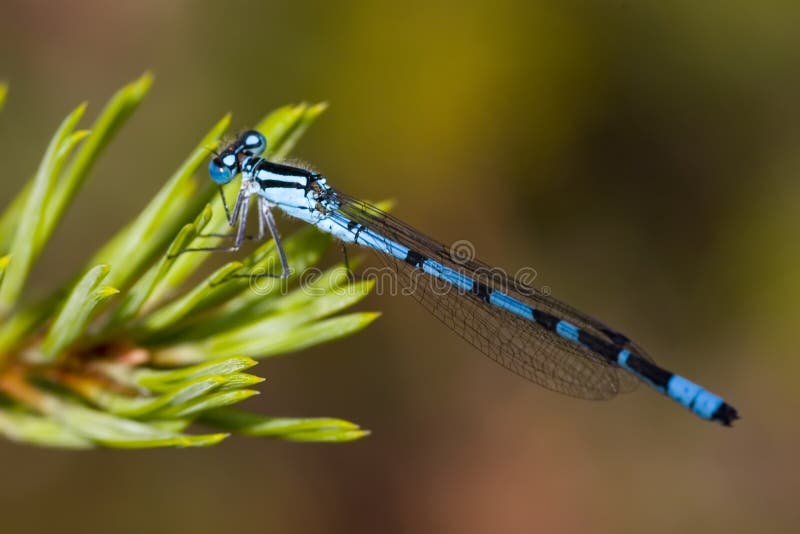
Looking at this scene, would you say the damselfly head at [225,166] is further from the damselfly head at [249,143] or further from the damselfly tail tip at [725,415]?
the damselfly tail tip at [725,415]

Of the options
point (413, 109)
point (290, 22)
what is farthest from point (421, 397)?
point (290, 22)

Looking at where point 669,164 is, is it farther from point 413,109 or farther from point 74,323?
point 74,323

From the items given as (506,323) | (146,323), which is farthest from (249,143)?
(506,323)

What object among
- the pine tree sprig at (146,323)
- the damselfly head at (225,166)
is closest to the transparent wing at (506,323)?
the damselfly head at (225,166)

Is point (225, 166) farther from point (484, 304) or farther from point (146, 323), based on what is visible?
point (484, 304)

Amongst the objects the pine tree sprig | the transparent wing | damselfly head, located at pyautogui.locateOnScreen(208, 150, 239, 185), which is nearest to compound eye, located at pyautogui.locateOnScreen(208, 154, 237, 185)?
damselfly head, located at pyautogui.locateOnScreen(208, 150, 239, 185)
